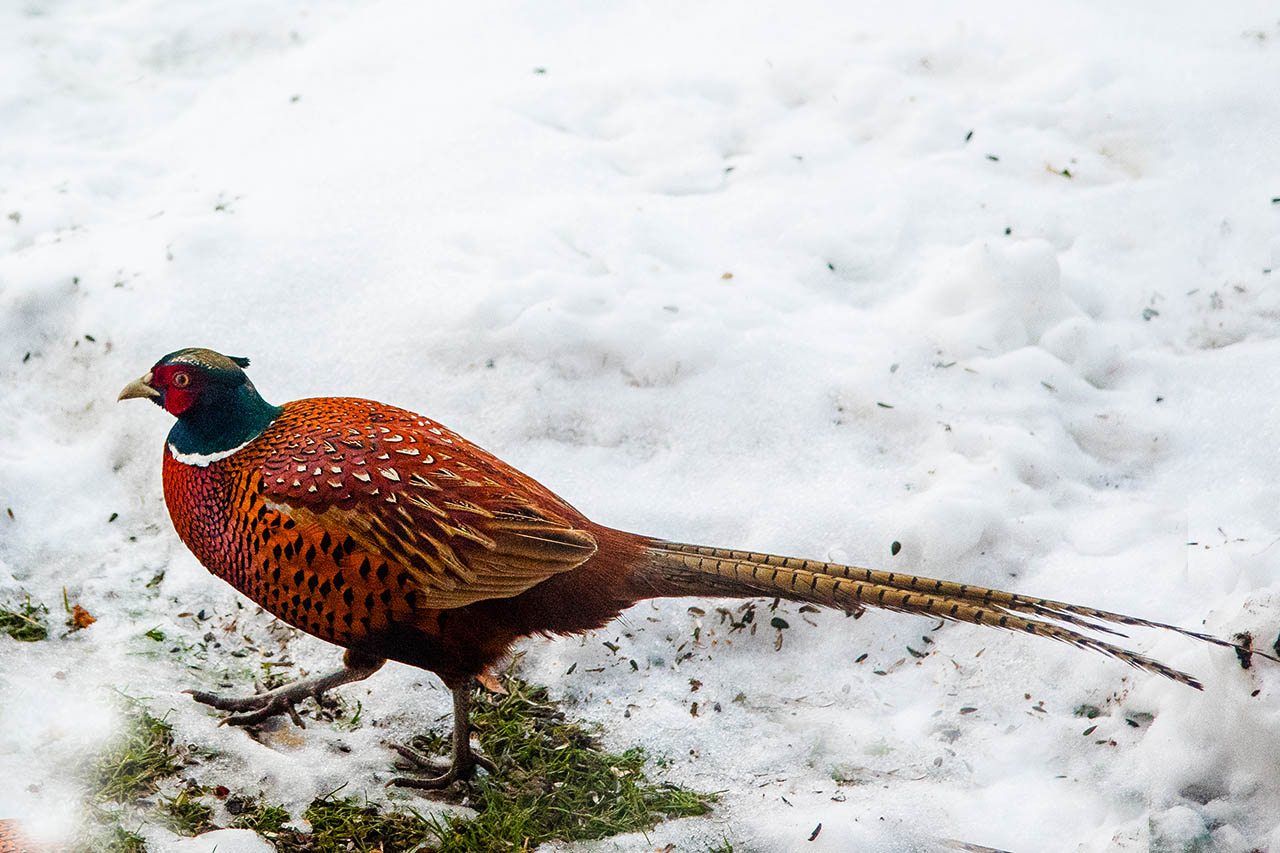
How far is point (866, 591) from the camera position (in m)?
2.49

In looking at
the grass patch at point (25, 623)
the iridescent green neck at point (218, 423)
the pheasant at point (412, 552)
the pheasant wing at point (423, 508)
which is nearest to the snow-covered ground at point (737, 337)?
the grass patch at point (25, 623)

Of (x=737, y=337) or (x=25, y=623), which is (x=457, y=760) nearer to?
(x=25, y=623)

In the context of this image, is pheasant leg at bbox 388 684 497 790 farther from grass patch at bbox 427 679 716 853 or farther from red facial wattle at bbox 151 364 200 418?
red facial wattle at bbox 151 364 200 418

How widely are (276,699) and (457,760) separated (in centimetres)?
51

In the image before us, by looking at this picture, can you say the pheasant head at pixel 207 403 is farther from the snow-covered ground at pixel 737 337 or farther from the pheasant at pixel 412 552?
the snow-covered ground at pixel 737 337

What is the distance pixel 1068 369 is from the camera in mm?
3828

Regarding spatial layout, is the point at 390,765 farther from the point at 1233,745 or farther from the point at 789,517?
the point at 1233,745

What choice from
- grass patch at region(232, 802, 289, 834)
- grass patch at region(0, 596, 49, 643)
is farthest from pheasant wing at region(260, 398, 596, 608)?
grass patch at region(0, 596, 49, 643)

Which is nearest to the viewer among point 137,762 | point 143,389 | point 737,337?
point 137,762

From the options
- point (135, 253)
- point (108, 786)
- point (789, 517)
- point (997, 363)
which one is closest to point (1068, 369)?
point (997, 363)

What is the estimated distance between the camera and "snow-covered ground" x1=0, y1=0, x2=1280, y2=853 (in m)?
2.85

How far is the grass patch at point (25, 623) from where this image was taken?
308 cm

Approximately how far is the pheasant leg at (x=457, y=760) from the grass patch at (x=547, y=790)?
0.05 m

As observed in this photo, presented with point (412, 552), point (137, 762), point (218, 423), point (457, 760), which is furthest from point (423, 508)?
point (137, 762)
